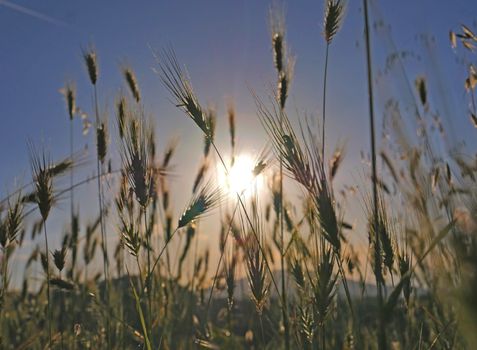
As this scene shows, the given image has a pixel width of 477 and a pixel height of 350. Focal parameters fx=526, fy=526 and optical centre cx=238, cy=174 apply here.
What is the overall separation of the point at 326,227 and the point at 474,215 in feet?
2.13

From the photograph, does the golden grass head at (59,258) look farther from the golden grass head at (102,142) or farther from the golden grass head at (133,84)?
the golden grass head at (133,84)

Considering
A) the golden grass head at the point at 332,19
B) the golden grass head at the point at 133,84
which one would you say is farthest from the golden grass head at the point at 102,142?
the golden grass head at the point at 332,19

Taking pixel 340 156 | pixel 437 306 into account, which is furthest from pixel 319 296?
pixel 340 156

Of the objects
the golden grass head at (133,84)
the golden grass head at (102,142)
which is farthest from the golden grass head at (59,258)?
the golden grass head at (133,84)

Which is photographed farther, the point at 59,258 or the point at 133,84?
the point at 133,84

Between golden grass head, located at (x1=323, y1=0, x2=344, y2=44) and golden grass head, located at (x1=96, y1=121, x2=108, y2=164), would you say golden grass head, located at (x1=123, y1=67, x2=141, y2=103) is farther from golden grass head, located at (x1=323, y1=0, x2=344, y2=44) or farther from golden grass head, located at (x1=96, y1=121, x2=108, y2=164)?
golden grass head, located at (x1=323, y1=0, x2=344, y2=44)

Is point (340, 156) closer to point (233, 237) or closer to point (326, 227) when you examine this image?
point (233, 237)

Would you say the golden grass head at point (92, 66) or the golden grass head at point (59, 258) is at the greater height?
the golden grass head at point (92, 66)

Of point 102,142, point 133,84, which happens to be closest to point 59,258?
point 102,142

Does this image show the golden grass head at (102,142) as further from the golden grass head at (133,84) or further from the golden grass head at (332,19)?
the golden grass head at (332,19)

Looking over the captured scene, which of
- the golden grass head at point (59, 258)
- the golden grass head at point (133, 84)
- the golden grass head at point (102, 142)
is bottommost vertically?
the golden grass head at point (59, 258)

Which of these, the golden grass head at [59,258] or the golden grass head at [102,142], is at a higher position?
the golden grass head at [102,142]

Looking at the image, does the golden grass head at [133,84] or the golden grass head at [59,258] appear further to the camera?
the golden grass head at [133,84]

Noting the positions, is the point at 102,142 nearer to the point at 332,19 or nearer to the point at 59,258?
the point at 59,258
